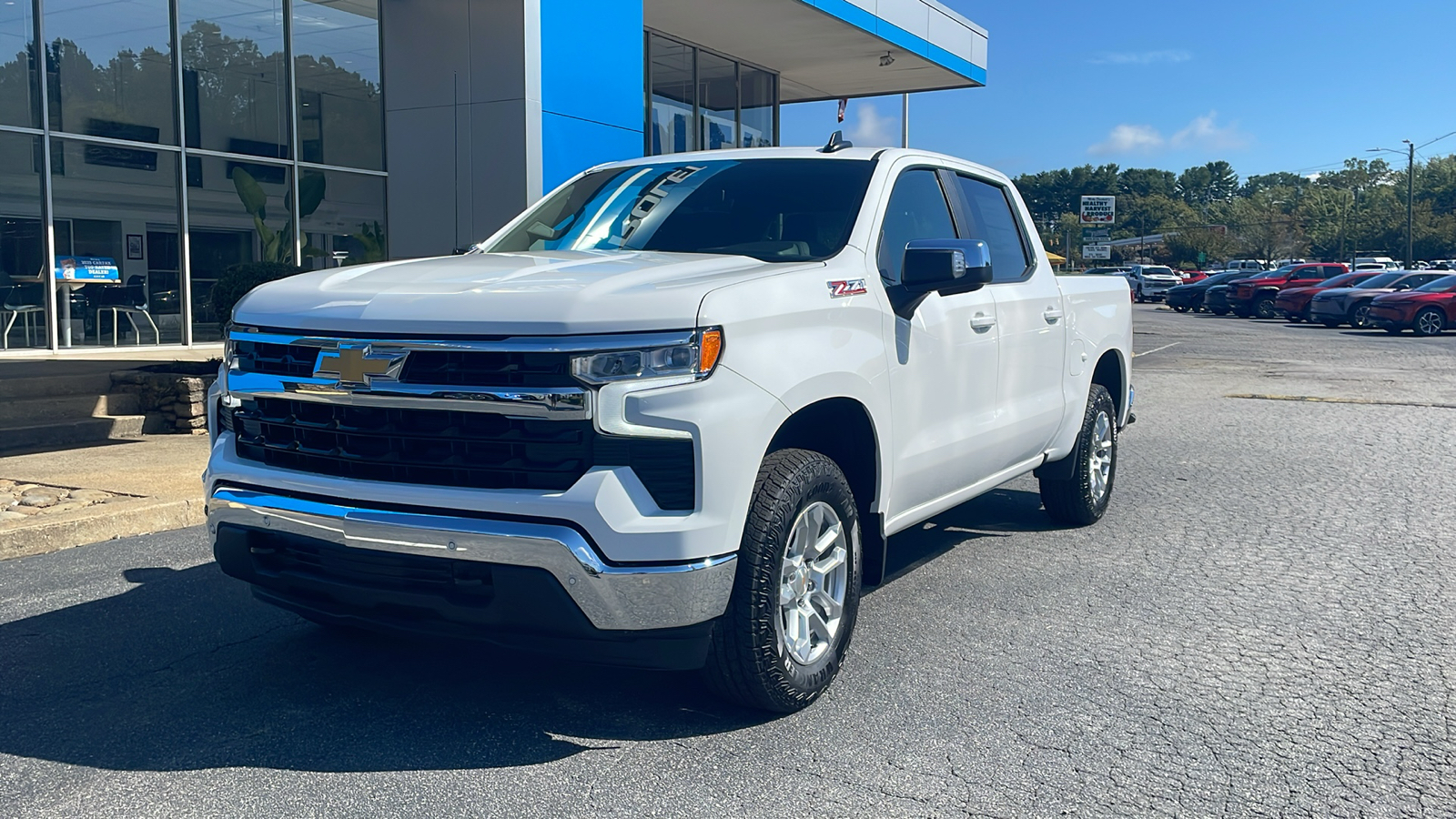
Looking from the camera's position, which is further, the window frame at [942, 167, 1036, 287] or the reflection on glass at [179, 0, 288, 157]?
the reflection on glass at [179, 0, 288, 157]

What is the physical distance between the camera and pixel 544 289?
3559 millimetres

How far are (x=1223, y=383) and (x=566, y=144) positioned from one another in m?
9.61

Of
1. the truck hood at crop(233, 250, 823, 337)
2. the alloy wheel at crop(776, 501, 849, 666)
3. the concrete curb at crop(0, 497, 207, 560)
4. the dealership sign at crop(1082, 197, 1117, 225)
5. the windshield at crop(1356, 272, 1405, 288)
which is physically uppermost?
the dealership sign at crop(1082, 197, 1117, 225)

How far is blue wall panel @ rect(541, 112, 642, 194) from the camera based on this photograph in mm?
14383

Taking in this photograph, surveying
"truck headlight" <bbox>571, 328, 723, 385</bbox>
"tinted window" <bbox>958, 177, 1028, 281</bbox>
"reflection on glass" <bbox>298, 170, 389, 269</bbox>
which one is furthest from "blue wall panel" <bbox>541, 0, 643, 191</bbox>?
"truck headlight" <bbox>571, 328, 723, 385</bbox>

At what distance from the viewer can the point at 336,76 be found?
1820 cm

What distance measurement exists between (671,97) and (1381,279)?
21.4 metres

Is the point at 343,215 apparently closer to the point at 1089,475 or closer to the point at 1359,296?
the point at 1089,475

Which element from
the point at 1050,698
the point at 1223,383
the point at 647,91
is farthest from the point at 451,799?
the point at 647,91

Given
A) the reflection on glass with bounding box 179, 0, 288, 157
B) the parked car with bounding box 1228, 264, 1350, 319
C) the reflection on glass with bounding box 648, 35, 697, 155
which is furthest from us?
the parked car with bounding box 1228, 264, 1350, 319

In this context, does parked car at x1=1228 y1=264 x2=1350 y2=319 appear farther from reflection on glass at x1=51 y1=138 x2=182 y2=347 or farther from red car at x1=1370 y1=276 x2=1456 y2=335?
reflection on glass at x1=51 y1=138 x2=182 y2=347

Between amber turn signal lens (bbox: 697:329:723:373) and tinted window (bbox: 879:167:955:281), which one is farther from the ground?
tinted window (bbox: 879:167:955:281)

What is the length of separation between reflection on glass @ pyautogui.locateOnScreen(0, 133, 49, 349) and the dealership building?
0.02m

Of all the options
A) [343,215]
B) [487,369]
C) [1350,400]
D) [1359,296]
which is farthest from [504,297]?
[1359,296]
